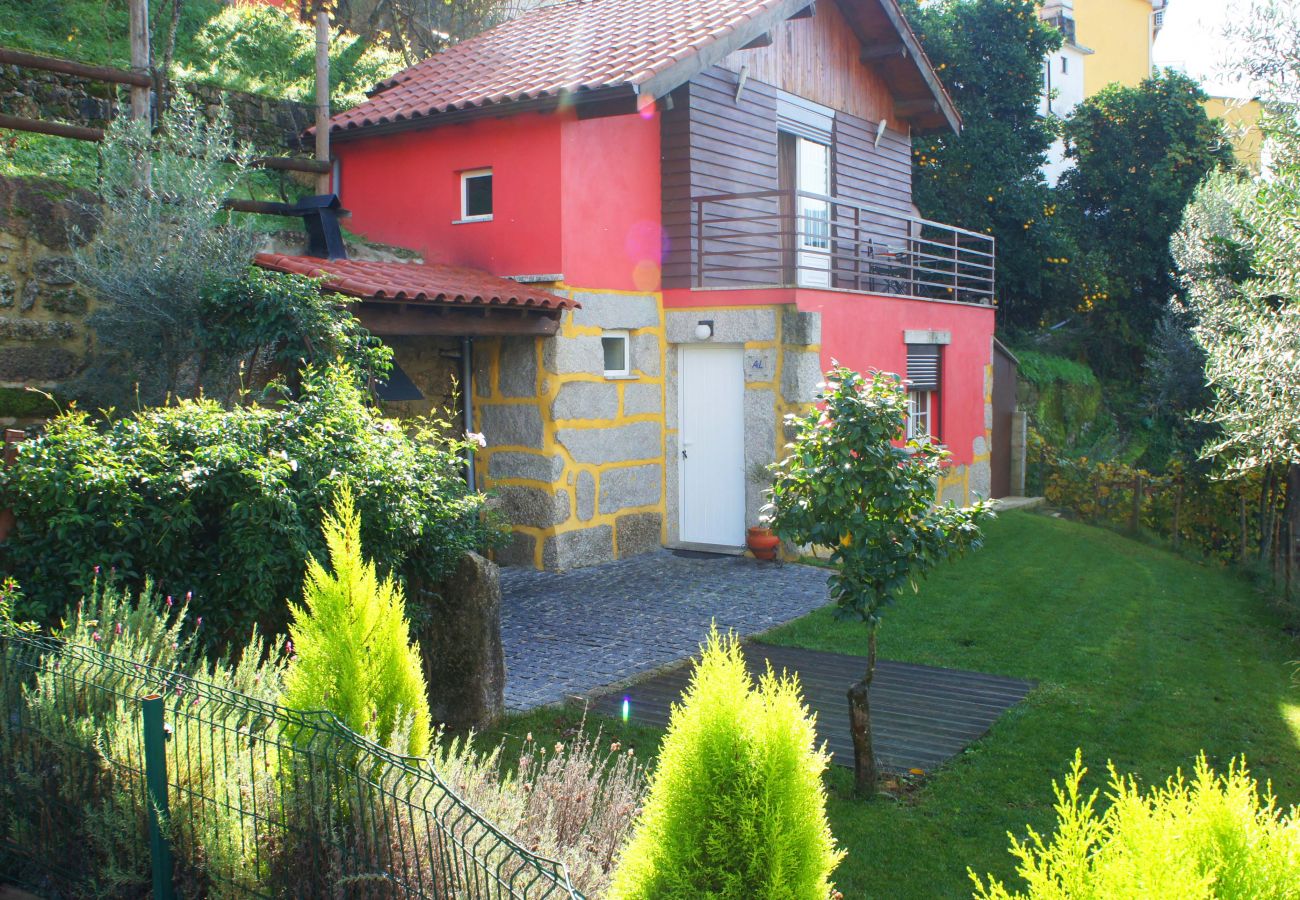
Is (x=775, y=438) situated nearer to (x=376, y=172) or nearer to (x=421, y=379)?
(x=421, y=379)

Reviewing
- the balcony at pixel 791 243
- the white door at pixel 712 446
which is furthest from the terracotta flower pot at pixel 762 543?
the balcony at pixel 791 243

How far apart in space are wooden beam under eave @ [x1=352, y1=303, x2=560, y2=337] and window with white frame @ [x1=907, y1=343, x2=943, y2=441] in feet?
19.3

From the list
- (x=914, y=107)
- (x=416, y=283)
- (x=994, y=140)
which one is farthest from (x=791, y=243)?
(x=994, y=140)

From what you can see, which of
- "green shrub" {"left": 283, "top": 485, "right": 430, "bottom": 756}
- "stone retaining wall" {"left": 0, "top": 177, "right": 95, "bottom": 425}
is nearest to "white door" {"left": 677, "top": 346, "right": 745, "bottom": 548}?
"stone retaining wall" {"left": 0, "top": 177, "right": 95, "bottom": 425}

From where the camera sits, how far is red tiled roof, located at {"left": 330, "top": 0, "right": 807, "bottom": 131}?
37.1 ft

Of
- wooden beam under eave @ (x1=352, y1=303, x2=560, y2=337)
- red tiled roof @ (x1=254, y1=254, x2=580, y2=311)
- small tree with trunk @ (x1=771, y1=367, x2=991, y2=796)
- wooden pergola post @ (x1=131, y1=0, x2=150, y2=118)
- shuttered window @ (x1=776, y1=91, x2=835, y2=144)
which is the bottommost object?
small tree with trunk @ (x1=771, y1=367, x2=991, y2=796)

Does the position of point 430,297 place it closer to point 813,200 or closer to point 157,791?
point 157,791

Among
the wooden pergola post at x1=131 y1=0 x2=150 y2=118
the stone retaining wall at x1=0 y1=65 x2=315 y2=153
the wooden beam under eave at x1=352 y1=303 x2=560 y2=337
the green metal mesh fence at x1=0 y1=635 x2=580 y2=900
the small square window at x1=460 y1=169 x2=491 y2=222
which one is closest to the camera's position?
the green metal mesh fence at x1=0 y1=635 x2=580 y2=900

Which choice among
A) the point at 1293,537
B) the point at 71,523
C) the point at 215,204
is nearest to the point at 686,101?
the point at 215,204

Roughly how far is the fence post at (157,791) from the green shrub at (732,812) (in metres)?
1.75

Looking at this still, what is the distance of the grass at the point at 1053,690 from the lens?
5.27 metres

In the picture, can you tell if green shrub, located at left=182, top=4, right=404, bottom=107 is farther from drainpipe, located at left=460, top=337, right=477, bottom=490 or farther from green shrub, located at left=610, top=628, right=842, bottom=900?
green shrub, located at left=610, top=628, right=842, bottom=900

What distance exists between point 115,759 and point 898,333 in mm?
11869

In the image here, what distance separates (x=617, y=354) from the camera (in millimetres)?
12445
